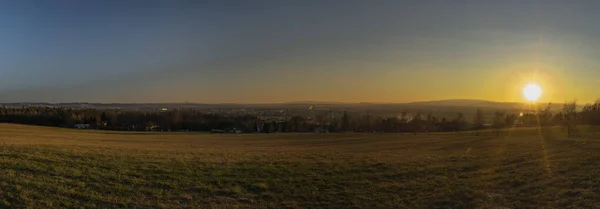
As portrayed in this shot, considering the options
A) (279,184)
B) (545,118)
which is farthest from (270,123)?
(279,184)

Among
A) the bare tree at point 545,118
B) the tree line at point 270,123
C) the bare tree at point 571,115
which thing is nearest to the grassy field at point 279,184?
the bare tree at point 571,115

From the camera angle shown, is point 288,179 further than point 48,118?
No

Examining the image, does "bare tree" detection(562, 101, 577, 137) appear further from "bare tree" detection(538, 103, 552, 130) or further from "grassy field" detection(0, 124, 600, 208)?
"grassy field" detection(0, 124, 600, 208)

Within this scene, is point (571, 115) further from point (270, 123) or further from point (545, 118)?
point (270, 123)

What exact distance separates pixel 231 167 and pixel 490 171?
1128 centimetres

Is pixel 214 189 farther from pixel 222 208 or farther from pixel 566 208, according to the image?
pixel 566 208

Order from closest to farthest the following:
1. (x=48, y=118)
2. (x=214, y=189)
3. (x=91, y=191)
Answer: (x=91, y=191) → (x=214, y=189) → (x=48, y=118)

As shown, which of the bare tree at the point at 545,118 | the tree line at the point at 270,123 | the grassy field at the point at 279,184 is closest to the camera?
the grassy field at the point at 279,184

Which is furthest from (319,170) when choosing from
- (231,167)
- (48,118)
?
(48,118)

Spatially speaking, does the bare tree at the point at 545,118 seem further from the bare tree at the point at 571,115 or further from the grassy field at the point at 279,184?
the grassy field at the point at 279,184

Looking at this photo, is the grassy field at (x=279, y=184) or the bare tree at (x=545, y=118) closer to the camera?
the grassy field at (x=279, y=184)

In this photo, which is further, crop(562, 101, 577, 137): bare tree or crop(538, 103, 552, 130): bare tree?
crop(538, 103, 552, 130): bare tree

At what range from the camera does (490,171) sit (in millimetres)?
18141

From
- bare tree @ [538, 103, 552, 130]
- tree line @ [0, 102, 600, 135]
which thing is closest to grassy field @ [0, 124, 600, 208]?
bare tree @ [538, 103, 552, 130]
